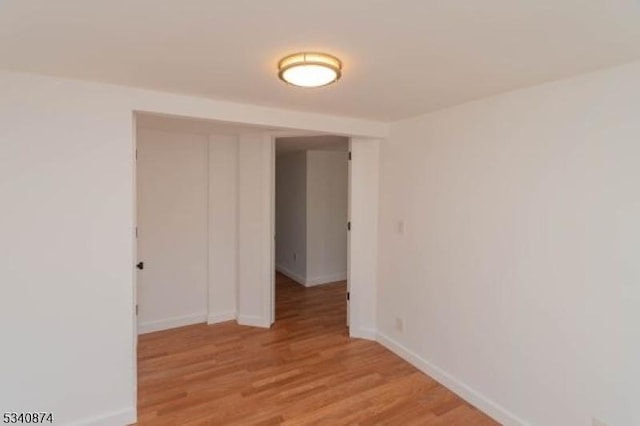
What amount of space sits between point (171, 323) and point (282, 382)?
5.54 feet

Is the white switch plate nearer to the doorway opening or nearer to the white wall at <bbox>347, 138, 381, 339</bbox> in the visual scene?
the white wall at <bbox>347, 138, 381, 339</bbox>

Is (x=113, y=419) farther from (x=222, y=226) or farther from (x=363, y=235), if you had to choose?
(x=363, y=235)

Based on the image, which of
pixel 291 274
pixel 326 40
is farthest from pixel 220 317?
pixel 326 40

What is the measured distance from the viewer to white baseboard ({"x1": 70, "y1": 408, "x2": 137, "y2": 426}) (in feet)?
6.97

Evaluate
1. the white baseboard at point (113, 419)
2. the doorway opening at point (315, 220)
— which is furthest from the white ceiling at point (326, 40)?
the doorway opening at point (315, 220)

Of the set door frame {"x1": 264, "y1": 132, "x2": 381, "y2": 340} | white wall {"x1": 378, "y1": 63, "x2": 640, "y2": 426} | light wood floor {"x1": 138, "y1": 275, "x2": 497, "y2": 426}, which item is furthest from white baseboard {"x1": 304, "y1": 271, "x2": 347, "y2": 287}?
white wall {"x1": 378, "y1": 63, "x2": 640, "y2": 426}

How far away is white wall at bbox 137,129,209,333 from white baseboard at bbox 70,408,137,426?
59.8 inches

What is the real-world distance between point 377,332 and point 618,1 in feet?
10.1

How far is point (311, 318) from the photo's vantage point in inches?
162

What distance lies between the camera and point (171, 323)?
3.77m

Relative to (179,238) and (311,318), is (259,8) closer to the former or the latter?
(179,238)

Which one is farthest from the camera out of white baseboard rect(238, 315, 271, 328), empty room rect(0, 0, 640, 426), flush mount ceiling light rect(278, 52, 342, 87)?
white baseboard rect(238, 315, 271, 328)

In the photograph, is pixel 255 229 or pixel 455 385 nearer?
pixel 455 385

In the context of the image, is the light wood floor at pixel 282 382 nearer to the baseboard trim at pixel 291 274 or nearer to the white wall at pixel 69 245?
the white wall at pixel 69 245
